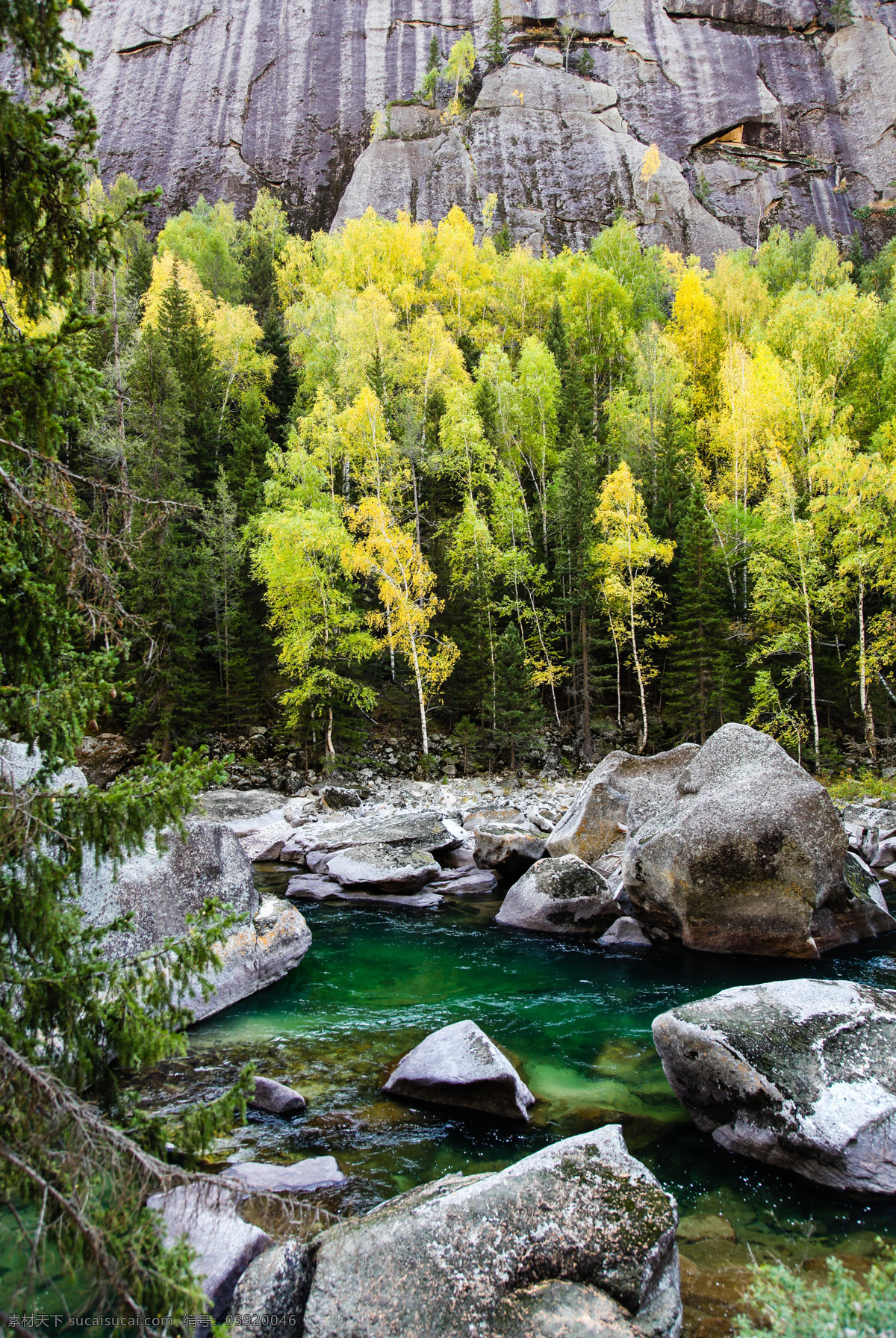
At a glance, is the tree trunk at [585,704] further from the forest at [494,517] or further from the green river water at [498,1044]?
the green river water at [498,1044]

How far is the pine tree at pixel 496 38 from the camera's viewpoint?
56.1 meters

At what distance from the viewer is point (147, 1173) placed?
2779mm

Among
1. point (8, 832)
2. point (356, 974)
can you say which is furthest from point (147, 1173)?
point (356, 974)

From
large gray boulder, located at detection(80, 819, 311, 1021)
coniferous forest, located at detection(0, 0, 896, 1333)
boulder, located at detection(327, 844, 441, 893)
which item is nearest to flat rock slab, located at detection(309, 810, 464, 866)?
boulder, located at detection(327, 844, 441, 893)

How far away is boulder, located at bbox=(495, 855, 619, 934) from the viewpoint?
1060 cm

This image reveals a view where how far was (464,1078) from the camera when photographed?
5.81m

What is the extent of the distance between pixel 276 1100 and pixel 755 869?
6482 millimetres

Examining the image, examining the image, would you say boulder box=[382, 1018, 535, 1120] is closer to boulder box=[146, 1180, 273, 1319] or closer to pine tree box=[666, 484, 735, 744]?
boulder box=[146, 1180, 273, 1319]

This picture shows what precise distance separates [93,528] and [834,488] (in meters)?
23.7

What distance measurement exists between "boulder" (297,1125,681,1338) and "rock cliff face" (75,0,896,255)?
57.6 meters

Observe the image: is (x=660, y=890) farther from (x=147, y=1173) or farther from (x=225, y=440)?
(x=225, y=440)

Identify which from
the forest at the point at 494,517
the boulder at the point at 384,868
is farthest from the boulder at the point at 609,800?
the forest at the point at 494,517

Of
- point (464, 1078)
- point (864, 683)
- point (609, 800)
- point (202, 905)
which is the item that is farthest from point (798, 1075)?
point (864, 683)

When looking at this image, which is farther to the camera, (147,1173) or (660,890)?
(660,890)
